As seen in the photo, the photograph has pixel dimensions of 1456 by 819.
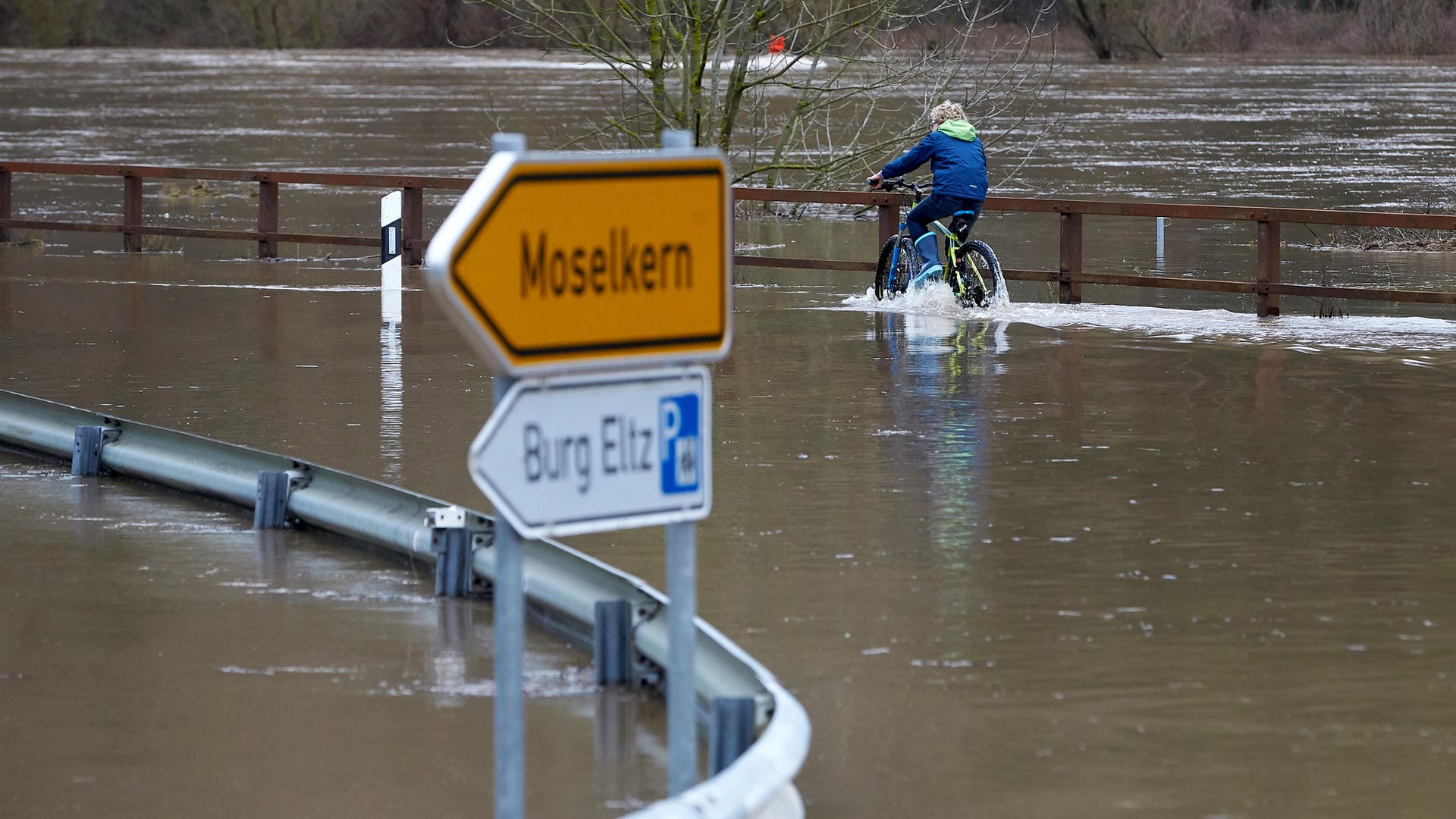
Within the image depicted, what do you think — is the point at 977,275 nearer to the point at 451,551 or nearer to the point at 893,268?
the point at 893,268

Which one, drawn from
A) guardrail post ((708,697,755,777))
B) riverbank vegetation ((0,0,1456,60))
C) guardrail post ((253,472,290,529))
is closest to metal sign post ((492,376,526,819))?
guardrail post ((708,697,755,777))

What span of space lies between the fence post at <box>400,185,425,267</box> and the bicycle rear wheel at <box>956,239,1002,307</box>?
6543mm

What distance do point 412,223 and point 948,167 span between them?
677cm

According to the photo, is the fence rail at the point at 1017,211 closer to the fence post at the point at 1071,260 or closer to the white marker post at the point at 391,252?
the fence post at the point at 1071,260

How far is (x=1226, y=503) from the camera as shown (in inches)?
355

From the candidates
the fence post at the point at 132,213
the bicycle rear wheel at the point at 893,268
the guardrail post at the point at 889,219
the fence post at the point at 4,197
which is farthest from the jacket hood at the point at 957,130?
the fence post at the point at 4,197

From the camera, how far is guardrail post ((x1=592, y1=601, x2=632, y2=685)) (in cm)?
638

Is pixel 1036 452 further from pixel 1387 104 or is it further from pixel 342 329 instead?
pixel 1387 104

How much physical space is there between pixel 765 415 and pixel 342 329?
5186mm

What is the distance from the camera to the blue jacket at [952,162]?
16.0 meters

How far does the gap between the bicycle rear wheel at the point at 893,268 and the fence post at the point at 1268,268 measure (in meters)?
2.73

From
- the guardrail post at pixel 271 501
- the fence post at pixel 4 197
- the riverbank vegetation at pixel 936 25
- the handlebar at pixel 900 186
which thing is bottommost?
the guardrail post at pixel 271 501

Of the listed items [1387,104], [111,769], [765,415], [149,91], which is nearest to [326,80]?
[149,91]

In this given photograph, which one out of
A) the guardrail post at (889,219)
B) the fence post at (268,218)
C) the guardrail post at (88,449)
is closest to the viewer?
the guardrail post at (88,449)
